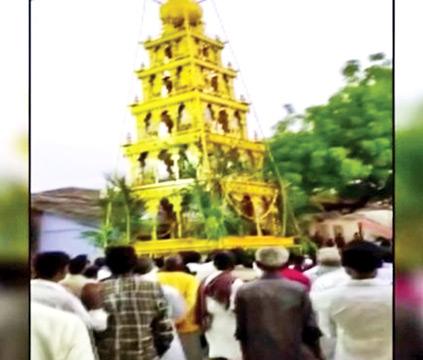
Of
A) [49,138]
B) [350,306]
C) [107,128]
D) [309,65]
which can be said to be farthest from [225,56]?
[350,306]

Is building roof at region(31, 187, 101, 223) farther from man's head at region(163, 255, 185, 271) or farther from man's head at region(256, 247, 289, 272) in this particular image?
man's head at region(256, 247, 289, 272)

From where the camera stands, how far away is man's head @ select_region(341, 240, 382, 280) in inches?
88.0

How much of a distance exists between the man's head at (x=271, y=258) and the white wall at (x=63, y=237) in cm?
43

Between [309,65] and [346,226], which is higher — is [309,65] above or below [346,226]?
above

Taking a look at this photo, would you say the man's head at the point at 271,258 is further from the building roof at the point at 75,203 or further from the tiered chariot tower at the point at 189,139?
the building roof at the point at 75,203

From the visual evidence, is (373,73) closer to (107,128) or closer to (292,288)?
(292,288)

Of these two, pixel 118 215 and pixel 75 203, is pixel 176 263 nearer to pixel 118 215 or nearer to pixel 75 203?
pixel 118 215

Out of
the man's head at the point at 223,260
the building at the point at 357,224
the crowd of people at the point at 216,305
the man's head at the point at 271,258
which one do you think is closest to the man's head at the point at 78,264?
the crowd of people at the point at 216,305

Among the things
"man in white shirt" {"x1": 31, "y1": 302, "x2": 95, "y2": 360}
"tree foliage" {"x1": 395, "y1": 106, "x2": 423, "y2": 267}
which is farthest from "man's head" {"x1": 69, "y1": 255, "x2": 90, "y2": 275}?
"tree foliage" {"x1": 395, "y1": 106, "x2": 423, "y2": 267}

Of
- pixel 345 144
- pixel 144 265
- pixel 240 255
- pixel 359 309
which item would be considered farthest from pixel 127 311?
pixel 345 144

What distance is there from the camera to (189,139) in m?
2.40

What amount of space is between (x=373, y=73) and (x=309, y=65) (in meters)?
0.16

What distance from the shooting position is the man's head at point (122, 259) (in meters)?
2.43

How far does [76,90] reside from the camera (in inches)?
97.8
